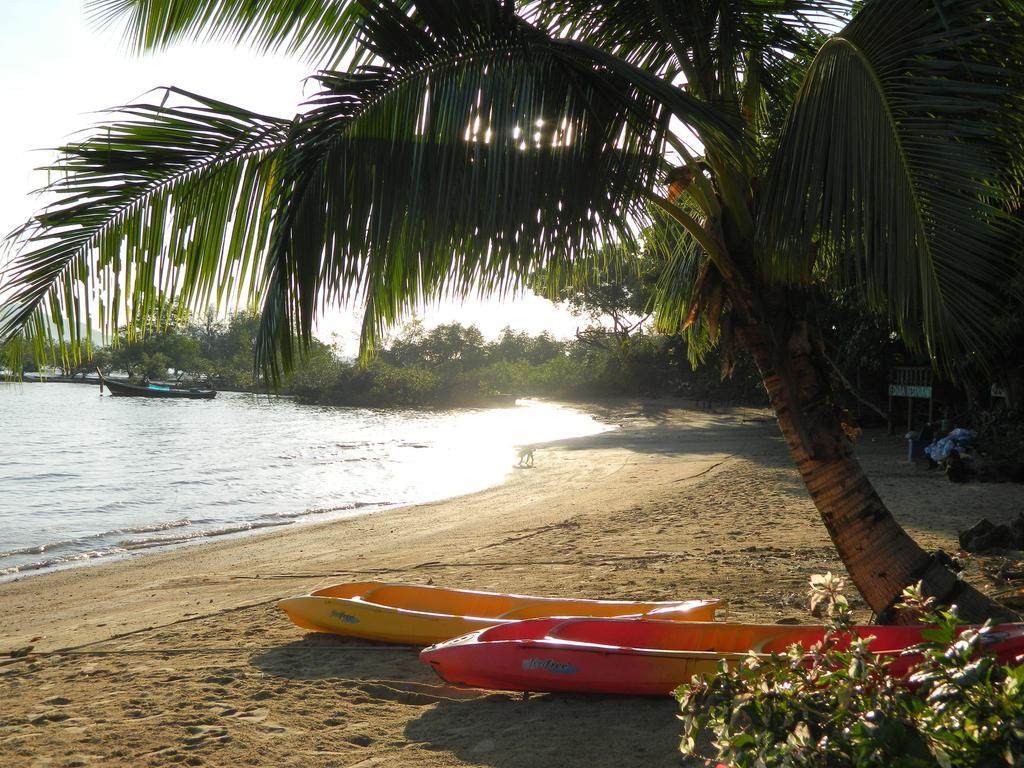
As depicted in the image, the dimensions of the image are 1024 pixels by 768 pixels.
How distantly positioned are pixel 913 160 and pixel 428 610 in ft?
14.1

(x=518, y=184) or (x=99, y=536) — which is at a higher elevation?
(x=518, y=184)

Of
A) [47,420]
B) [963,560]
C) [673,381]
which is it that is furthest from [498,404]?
[963,560]

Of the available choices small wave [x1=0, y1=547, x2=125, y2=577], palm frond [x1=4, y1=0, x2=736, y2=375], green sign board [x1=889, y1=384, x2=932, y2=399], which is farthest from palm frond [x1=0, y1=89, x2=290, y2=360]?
green sign board [x1=889, y1=384, x2=932, y2=399]

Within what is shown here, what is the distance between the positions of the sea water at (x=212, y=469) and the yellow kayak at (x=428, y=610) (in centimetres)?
519

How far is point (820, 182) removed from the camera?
366cm

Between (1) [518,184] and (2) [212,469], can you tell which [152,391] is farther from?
(1) [518,184]

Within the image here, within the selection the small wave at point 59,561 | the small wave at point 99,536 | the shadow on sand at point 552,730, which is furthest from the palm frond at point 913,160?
the small wave at point 99,536

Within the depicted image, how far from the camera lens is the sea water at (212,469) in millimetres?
13711

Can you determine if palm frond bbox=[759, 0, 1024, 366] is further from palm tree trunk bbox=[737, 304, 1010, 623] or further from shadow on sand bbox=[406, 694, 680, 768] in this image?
shadow on sand bbox=[406, 694, 680, 768]

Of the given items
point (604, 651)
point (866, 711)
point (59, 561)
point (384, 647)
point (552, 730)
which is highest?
point (866, 711)

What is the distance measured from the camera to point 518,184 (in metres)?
4.09

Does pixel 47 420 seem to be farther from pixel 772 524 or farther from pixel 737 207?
pixel 737 207

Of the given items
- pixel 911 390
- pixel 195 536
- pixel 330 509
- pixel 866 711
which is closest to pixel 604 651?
pixel 866 711

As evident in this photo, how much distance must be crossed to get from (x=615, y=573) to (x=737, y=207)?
13.5 ft
